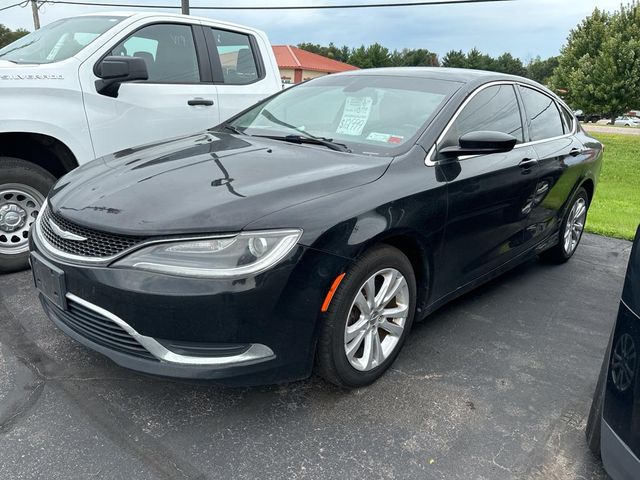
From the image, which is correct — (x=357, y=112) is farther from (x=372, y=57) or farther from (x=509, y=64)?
(x=509, y=64)

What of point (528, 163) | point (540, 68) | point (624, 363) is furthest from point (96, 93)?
point (540, 68)

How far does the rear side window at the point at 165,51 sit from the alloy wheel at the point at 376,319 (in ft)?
9.63

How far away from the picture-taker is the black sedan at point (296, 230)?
2.14 m

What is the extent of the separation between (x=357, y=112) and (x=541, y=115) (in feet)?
5.76


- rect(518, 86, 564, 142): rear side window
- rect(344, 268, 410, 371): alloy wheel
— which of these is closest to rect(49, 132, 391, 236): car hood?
rect(344, 268, 410, 371): alloy wheel

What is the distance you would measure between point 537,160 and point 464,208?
1.13 meters

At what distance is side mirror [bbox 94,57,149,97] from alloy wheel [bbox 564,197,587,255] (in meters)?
3.71

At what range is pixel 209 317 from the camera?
2.11 m

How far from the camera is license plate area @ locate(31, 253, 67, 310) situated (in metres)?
2.36

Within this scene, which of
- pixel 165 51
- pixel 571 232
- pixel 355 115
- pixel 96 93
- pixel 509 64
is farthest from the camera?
pixel 509 64

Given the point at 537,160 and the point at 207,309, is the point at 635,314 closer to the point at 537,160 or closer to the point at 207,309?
the point at 207,309

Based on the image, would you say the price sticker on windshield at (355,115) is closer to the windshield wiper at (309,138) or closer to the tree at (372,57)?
the windshield wiper at (309,138)

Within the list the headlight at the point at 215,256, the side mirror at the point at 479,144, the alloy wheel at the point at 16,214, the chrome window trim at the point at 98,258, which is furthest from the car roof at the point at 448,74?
the alloy wheel at the point at 16,214

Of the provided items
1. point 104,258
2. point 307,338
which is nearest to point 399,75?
point 307,338
